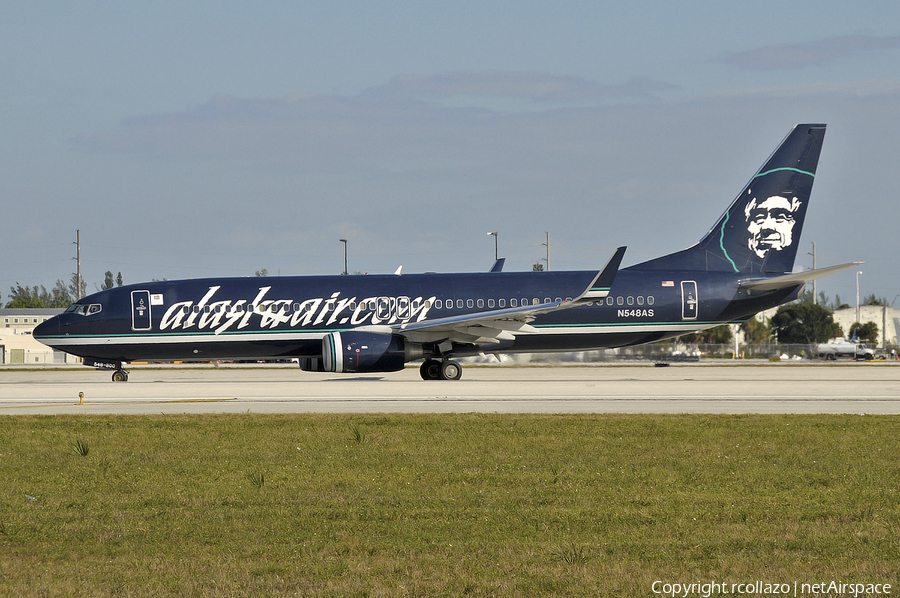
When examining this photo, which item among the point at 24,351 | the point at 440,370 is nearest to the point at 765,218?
the point at 440,370

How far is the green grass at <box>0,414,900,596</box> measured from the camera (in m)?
6.57

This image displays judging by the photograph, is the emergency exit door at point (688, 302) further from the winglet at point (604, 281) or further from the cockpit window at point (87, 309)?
the cockpit window at point (87, 309)

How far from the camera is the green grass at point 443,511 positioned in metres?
6.57

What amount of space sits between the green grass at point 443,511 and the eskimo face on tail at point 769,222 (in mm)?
20940

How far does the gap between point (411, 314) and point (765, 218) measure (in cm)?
1486

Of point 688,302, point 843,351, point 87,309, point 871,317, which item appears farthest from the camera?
point 871,317

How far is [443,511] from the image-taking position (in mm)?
8766

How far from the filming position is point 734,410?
19453 mm

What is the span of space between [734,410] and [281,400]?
1125 cm

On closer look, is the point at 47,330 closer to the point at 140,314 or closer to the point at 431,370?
the point at 140,314

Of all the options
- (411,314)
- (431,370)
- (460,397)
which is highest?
(411,314)

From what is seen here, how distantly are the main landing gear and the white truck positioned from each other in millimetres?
53747

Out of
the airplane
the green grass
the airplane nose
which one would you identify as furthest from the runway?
the green grass

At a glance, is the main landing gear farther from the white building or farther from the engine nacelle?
the white building
